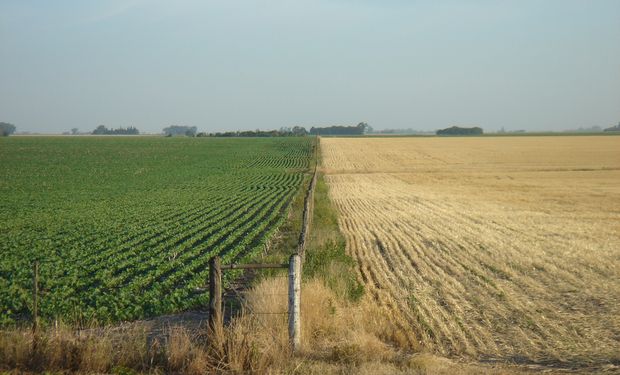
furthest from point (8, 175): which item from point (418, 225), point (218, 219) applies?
point (418, 225)

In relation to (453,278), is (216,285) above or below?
above

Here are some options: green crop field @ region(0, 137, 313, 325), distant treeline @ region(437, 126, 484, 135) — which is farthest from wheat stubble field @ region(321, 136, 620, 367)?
distant treeline @ region(437, 126, 484, 135)

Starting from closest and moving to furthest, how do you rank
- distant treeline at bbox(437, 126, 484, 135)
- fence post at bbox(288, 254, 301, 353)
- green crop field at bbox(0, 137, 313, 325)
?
fence post at bbox(288, 254, 301, 353) < green crop field at bbox(0, 137, 313, 325) < distant treeline at bbox(437, 126, 484, 135)

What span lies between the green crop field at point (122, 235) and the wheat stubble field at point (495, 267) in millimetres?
3836

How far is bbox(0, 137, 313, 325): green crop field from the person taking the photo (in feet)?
37.3

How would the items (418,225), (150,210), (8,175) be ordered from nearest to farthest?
(418,225), (150,210), (8,175)

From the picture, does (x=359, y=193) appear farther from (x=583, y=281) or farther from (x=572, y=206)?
(x=583, y=281)

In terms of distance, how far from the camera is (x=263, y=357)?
7023 mm

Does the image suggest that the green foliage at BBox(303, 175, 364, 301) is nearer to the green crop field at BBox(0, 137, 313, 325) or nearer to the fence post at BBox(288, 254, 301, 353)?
the green crop field at BBox(0, 137, 313, 325)

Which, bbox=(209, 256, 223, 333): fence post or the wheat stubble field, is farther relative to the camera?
the wheat stubble field

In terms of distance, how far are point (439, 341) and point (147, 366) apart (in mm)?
4463

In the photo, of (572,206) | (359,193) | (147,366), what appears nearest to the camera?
(147,366)

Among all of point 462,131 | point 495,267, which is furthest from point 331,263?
point 462,131

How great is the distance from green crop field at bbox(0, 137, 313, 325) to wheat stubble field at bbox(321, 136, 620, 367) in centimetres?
384
